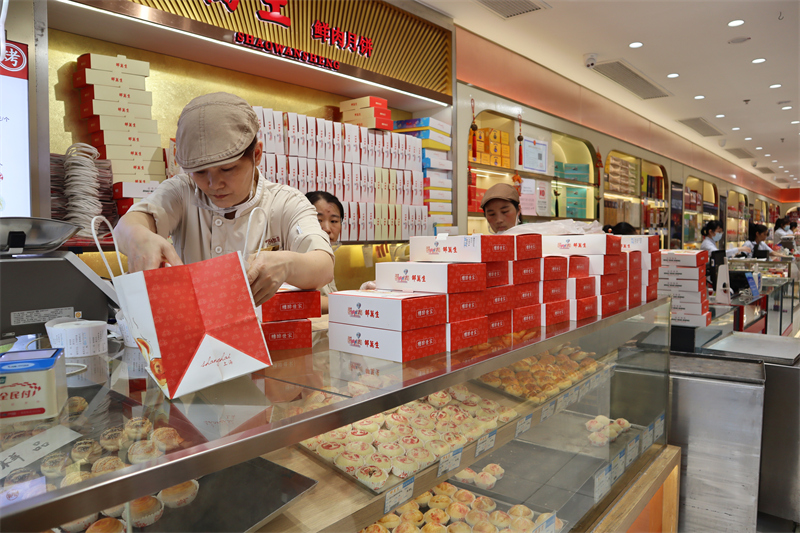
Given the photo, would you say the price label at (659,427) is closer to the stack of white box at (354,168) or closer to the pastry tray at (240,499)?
the pastry tray at (240,499)

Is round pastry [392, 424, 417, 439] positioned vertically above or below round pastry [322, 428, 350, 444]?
below

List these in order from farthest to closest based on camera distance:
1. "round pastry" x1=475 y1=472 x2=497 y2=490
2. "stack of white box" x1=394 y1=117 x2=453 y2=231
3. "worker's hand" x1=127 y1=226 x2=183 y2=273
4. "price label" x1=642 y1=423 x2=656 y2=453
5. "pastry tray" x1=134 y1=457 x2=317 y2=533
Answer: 1. "stack of white box" x1=394 y1=117 x2=453 y2=231
2. "price label" x1=642 y1=423 x2=656 y2=453
3. "round pastry" x1=475 y1=472 x2=497 y2=490
4. "worker's hand" x1=127 y1=226 x2=183 y2=273
5. "pastry tray" x1=134 y1=457 x2=317 y2=533

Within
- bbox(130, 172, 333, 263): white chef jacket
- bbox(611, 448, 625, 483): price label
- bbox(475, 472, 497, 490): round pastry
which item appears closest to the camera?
bbox(475, 472, 497, 490): round pastry

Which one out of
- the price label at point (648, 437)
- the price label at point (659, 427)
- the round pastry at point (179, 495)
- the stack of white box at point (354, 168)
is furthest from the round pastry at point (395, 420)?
the stack of white box at point (354, 168)

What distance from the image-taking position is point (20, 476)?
2.15ft

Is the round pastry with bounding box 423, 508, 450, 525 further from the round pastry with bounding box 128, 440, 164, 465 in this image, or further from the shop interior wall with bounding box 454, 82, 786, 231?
the shop interior wall with bounding box 454, 82, 786, 231

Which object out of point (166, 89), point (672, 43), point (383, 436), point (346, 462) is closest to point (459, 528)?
point (383, 436)

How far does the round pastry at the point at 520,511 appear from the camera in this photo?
4.92 feet

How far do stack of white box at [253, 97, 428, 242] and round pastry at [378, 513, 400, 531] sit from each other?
240 centimetres

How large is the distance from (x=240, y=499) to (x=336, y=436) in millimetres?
232

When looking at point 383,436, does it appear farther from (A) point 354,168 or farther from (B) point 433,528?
(A) point 354,168

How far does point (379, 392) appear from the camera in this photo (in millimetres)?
916

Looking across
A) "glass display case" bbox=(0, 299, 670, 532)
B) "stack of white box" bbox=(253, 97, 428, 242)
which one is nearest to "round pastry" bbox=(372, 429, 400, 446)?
"glass display case" bbox=(0, 299, 670, 532)

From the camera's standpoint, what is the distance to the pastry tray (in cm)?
79
